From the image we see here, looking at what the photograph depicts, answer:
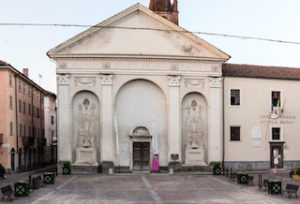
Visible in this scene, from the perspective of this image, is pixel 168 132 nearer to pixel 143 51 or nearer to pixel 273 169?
pixel 143 51

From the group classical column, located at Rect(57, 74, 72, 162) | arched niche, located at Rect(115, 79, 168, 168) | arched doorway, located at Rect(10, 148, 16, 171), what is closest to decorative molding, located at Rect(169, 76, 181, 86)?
arched niche, located at Rect(115, 79, 168, 168)

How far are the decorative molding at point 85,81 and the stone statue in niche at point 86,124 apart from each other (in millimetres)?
1447

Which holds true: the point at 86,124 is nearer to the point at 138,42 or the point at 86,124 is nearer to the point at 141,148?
the point at 141,148

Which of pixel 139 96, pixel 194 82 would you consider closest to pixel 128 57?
pixel 139 96

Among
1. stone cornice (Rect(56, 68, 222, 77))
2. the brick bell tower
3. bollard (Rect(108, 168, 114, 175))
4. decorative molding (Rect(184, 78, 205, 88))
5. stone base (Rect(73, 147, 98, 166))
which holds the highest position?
the brick bell tower

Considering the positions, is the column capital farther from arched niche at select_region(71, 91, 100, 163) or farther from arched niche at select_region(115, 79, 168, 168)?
arched niche at select_region(71, 91, 100, 163)

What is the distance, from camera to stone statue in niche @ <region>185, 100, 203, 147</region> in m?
35.9

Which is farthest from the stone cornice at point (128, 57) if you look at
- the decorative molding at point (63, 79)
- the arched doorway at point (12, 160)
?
the arched doorway at point (12, 160)

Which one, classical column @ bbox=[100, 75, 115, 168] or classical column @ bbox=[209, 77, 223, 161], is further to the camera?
classical column @ bbox=[209, 77, 223, 161]

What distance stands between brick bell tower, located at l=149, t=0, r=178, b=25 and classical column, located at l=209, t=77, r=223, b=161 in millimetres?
16903

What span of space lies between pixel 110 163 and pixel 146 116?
5.29m

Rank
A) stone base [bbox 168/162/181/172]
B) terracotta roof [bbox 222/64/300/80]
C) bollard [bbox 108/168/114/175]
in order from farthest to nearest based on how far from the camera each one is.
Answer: terracotta roof [bbox 222/64/300/80] < stone base [bbox 168/162/181/172] < bollard [bbox 108/168/114/175]

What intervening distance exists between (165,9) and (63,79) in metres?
21.4

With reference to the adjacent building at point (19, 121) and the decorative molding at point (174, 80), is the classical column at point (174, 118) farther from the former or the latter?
the adjacent building at point (19, 121)
